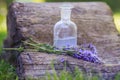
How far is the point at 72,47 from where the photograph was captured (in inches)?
176

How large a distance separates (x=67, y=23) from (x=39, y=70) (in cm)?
60

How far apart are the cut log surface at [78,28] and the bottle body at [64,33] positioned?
14cm

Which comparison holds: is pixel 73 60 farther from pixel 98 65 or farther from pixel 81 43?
pixel 81 43

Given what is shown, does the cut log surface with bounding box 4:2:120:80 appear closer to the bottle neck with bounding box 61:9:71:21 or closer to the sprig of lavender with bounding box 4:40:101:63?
the sprig of lavender with bounding box 4:40:101:63

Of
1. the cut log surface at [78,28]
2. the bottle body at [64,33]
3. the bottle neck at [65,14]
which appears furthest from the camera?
the bottle body at [64,33]

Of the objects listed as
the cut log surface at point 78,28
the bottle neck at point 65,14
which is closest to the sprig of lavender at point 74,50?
the cut log surface at point 78,28

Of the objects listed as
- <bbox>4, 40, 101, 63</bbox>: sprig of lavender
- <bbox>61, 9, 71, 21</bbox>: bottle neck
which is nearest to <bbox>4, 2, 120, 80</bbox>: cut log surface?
<bbox>4, 40, 101, 63</bbox>: sprig of lavender

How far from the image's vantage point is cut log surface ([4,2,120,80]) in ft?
14.0

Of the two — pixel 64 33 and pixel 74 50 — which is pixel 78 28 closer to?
pixel 64 33

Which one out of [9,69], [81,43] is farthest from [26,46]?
[81,43]

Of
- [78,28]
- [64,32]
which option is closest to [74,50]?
[64,32]

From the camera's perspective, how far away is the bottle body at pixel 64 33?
15.0 feet

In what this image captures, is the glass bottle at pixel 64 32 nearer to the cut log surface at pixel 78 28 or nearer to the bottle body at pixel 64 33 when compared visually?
the bottle body at pixel 64 33

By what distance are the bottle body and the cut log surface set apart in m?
0.14
